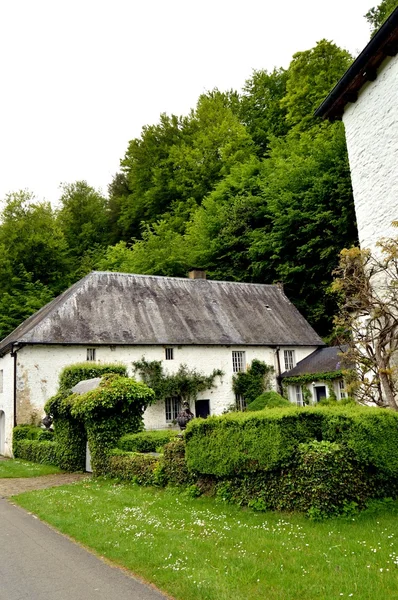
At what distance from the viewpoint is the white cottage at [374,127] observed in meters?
10.4

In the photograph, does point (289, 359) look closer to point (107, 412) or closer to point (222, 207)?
point (222, 207)

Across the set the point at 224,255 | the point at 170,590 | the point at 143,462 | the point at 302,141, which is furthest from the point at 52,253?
the point at 170,590

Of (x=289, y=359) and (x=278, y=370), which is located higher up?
(x=289, y=359)

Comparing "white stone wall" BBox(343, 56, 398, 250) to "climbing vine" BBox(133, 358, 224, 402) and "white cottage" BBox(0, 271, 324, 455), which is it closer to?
"climbing vine" BBox(133, 358, 224, 402)

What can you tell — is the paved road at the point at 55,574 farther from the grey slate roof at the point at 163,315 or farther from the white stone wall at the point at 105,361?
the grey slate roof at the point at 163,315

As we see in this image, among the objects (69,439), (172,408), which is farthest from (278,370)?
(69,439)

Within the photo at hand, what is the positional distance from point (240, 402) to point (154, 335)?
19.7 ft

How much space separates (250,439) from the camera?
847 cm

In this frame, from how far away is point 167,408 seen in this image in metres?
24.1

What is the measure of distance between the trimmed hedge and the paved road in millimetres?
3008

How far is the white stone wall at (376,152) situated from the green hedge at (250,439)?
5.10 m

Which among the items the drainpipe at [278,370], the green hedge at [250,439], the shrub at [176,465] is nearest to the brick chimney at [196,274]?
the drainpipe at [278,370]

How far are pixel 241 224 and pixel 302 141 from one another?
6.88 metres

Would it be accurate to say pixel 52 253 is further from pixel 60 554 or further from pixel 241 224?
pixel 60 554
